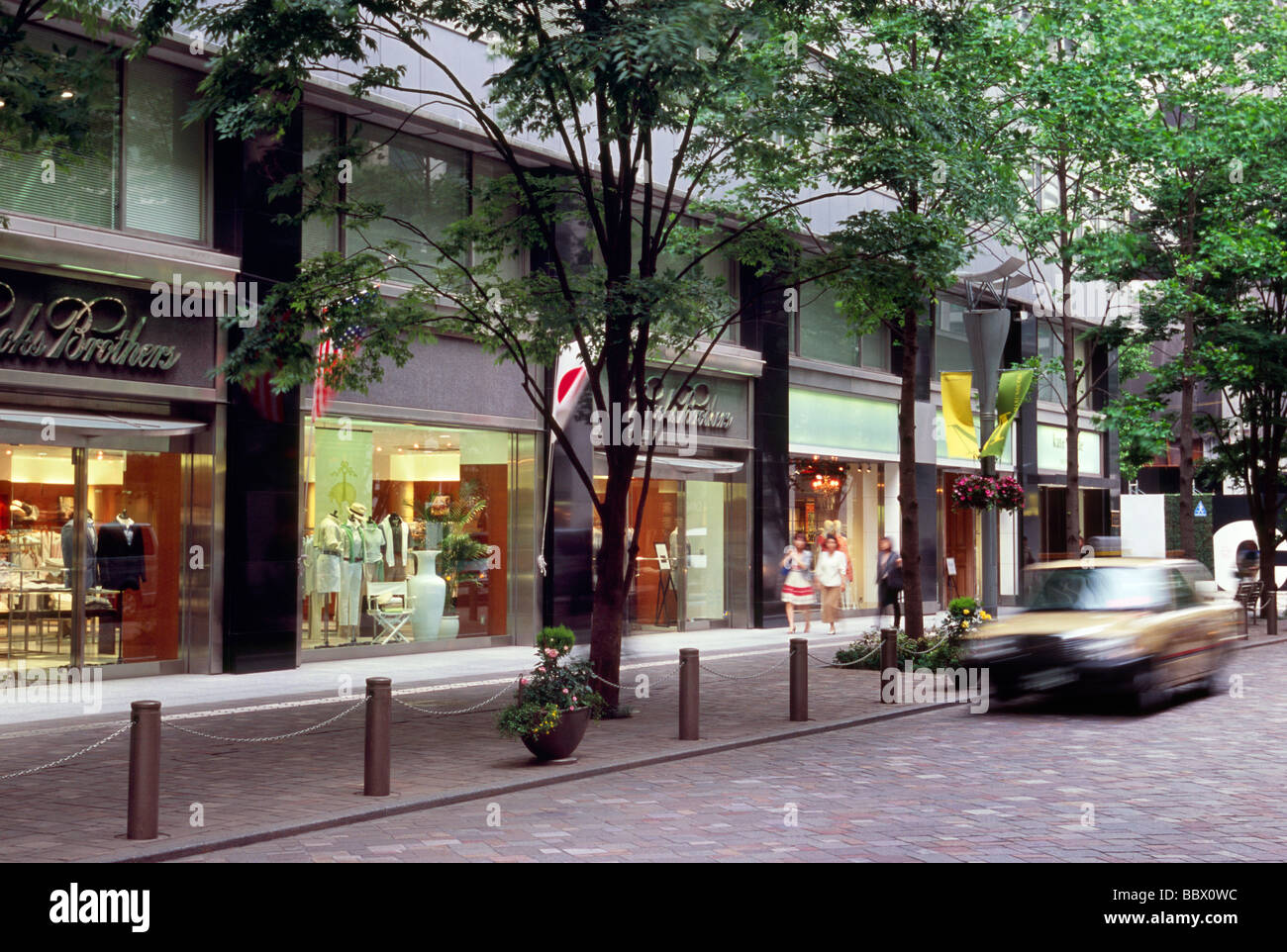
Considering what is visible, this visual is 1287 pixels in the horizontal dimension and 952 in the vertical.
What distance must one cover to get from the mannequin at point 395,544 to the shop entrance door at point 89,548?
3.52 meters

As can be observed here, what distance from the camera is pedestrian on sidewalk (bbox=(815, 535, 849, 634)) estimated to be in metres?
24.6

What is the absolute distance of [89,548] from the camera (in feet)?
51.6

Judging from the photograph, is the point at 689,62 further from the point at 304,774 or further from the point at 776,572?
the point at 776,572

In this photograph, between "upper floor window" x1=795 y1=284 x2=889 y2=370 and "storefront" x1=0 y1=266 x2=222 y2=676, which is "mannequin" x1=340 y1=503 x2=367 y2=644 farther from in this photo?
"upper floor window" x1=795 y1=284 x2=889 y2=370

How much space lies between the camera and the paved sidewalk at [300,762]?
8.21 m

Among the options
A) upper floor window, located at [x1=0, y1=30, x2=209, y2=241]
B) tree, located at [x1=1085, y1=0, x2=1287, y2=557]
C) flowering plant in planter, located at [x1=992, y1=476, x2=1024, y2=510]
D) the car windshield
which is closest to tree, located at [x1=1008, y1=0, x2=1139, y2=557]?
tree, located at [x1=1085, y1=0, x2=1287, y2=557]

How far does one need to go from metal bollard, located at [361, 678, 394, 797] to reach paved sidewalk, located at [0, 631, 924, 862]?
14 cm

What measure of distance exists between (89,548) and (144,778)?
8657 millimetres

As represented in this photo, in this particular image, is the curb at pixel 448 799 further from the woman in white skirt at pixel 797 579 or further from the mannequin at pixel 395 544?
the woman in white skirt at pixel 797 579

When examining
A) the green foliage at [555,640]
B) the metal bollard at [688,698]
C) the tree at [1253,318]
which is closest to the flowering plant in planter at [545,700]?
the green foliage at [555,640]

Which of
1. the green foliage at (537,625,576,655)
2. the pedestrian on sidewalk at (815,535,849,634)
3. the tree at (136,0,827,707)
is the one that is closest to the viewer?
the tree at (136,0,827,707)

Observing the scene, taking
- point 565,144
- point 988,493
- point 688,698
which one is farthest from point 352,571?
point 988,493

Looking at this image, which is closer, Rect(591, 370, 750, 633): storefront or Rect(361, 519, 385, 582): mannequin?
Rect(361, 519, 385, 582): mannequin

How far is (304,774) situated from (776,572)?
16221 mm
